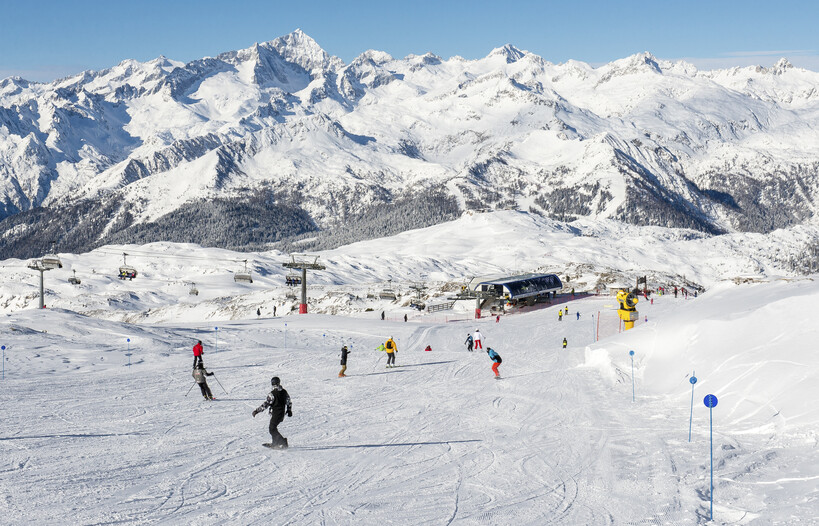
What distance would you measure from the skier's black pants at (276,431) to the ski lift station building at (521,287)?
6468 cm

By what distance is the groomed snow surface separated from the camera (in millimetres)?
13047

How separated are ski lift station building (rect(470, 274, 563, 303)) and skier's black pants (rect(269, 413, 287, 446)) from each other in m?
64.7

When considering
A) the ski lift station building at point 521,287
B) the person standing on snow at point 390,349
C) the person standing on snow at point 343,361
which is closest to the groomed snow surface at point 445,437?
the person standing on snow at point 343,361

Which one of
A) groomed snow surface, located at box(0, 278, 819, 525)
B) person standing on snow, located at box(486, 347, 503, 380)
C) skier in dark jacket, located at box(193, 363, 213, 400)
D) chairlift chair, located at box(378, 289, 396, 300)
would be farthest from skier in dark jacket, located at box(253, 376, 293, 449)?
chairlift chair, located at box(378, 289, 396, 300)

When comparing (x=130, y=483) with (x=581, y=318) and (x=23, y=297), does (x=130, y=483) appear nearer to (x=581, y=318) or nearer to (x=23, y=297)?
(x=581, y=318)

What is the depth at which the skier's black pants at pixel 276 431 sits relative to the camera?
16.9m

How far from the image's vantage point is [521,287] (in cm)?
8269

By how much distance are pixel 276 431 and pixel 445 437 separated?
4588mm

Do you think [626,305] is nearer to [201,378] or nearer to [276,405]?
[201,378]

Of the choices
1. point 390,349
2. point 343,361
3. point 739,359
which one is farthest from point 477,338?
point 739,359

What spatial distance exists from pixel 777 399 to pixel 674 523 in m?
8.09

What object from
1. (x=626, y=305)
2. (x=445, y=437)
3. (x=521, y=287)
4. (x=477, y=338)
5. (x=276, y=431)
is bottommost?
(x=445, y=437)

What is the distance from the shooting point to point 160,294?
14038 cm

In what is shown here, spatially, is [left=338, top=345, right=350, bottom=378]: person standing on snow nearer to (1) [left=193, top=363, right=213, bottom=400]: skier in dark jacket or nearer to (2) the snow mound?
(1) [left=193, top=363, right=213, bottom=400]: skier in dark jacket
